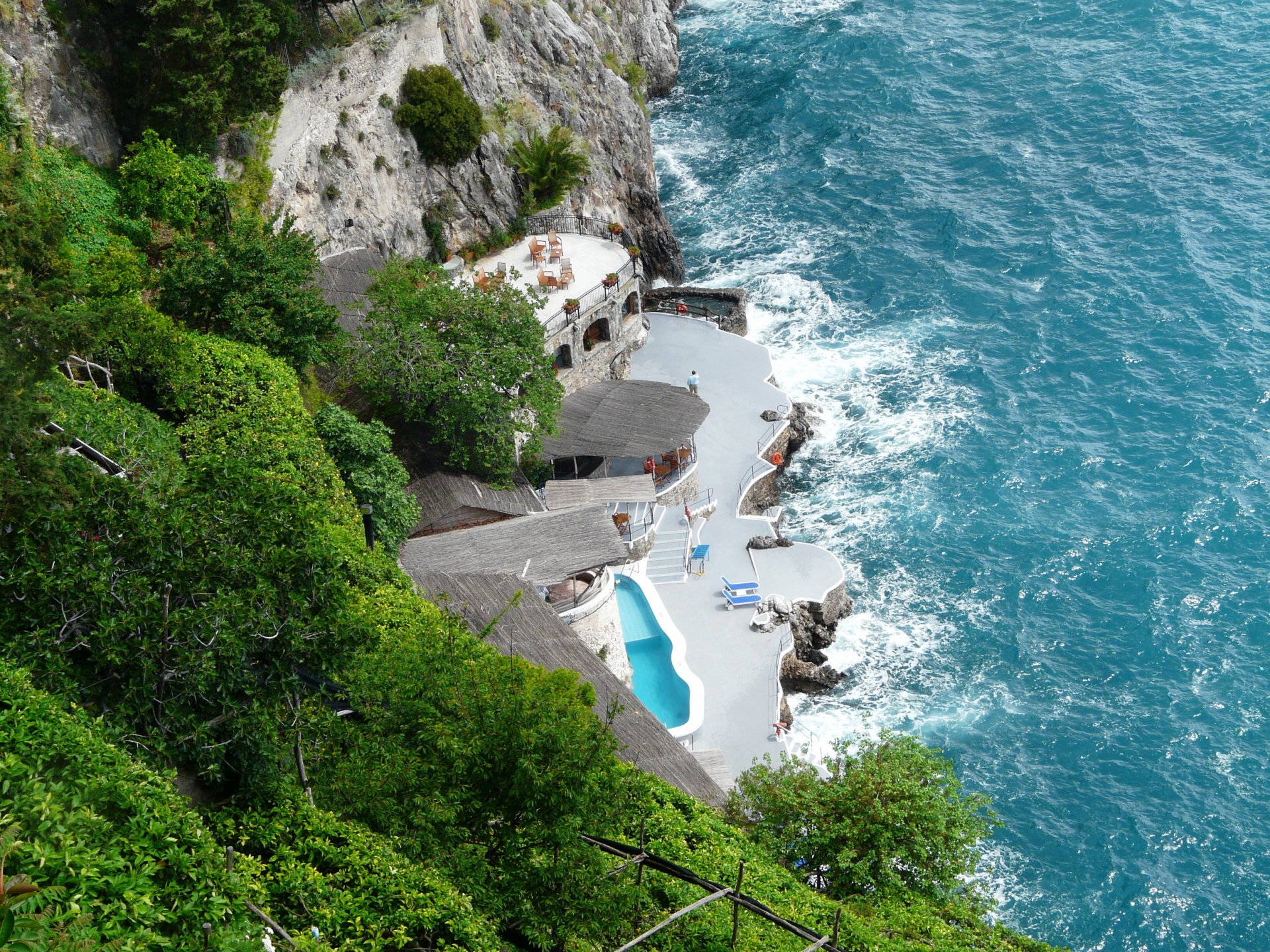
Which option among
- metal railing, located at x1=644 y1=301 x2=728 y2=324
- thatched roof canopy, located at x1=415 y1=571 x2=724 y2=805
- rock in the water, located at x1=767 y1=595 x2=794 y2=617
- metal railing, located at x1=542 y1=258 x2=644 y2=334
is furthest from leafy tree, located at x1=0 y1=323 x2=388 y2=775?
metal railing, located at x1=644 y1=301 x2=728 y2=324

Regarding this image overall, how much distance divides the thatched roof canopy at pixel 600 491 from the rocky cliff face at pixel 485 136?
55.0 ft

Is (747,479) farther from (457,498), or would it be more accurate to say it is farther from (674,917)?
(674,917)

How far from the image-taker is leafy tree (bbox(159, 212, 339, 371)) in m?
42.4

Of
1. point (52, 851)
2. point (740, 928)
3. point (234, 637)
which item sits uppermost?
point (52, 851)

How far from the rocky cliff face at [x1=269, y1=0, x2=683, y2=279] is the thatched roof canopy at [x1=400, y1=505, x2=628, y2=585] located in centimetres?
1933

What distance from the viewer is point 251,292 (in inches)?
1688

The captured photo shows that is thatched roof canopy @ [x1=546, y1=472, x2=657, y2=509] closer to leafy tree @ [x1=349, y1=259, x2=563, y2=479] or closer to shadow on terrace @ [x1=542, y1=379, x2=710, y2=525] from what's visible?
shadow on terrace @ [x1=542, y1=379, x2=710, y2=525]

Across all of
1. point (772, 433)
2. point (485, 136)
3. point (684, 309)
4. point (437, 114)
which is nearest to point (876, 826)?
point (772, 433)

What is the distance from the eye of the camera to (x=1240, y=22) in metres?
88.3

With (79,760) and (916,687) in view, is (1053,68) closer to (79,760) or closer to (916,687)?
(916,687)

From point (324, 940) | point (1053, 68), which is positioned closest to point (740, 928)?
point (324, 940)

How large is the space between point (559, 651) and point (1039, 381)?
37373 mm

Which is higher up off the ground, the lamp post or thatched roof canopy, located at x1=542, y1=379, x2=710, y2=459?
the lamp post

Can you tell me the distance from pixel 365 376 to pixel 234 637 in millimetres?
26393
